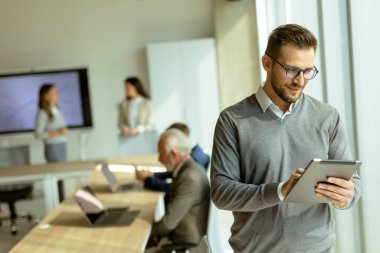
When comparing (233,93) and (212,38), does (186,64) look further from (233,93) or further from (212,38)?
(233,93)

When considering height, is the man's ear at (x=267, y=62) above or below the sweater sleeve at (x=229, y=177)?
above

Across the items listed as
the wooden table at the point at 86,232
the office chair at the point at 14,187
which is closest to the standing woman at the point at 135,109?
the office chair at the point at 14,187

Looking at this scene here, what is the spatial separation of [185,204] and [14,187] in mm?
3798

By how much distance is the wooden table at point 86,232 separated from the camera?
10.3 ft

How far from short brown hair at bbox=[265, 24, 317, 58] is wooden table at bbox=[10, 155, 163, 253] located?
150 centimetres

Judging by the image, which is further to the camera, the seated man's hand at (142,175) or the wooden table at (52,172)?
the wooden table at (52,172)

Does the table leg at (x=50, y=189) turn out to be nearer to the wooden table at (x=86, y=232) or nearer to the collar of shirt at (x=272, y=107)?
the wooden table at (x=86, y=232)

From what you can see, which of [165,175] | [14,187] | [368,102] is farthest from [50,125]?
[368,102]

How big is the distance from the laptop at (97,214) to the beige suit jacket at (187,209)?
0.22 m

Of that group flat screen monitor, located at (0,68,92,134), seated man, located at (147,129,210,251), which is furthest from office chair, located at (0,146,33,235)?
seated man, located at (147,129,210,251)

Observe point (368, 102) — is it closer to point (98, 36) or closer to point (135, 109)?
point (135, 109)

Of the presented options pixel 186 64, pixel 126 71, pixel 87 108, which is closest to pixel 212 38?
pixel 186 64

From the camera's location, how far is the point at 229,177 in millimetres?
2033

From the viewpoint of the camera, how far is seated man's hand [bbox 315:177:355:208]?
5.98ft
